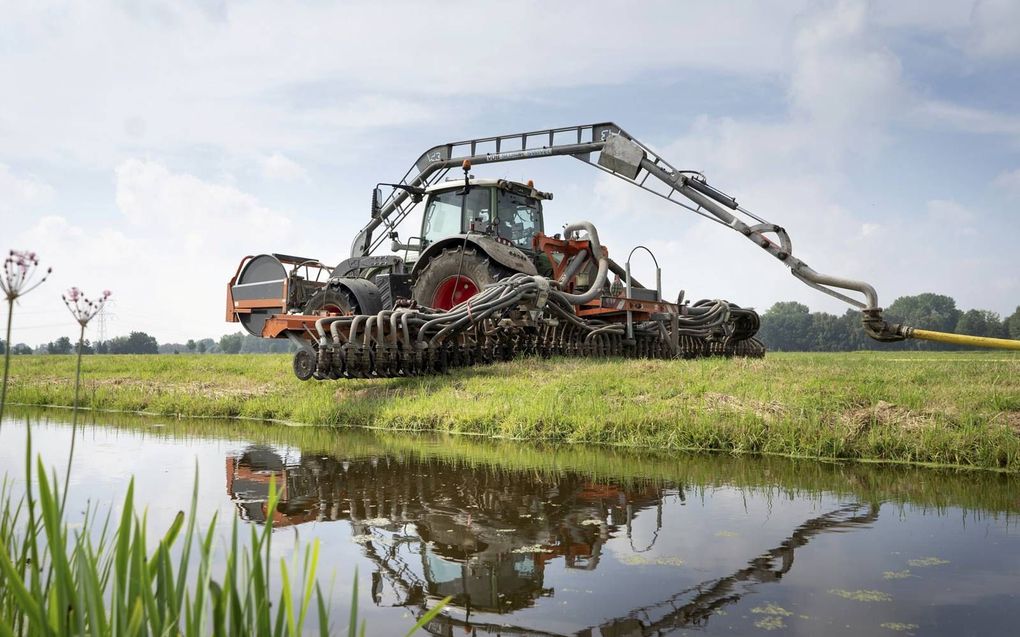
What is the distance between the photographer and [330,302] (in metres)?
11.1

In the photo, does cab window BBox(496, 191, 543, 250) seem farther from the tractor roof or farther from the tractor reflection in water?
the tractor reflection in water

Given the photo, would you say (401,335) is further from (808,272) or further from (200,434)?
(808,272)

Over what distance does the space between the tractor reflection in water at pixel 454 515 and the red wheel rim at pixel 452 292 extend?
5.16 m

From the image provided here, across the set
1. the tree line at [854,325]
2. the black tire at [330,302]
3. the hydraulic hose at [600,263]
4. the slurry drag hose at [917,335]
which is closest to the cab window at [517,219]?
the hydraulic hose at [600,263]

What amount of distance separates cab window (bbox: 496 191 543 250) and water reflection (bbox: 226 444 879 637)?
6063 millimetres

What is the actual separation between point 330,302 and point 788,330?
4543cm

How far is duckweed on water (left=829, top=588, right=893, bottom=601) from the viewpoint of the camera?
291cm

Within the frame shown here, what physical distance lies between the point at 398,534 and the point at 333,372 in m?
5.53

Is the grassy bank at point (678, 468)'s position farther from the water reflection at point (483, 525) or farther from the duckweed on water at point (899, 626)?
the duckweed on water at point (899, 626)

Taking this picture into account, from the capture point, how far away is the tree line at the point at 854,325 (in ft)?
151

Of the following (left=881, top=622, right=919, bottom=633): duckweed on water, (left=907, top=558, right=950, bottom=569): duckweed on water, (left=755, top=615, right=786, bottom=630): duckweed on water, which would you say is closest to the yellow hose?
(left=907, top=558, right=950, bottom=569): duckweed on water

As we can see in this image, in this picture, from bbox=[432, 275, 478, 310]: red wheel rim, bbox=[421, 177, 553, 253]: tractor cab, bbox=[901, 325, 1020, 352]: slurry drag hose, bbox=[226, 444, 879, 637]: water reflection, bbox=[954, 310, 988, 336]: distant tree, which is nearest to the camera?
bbox=[226, 444, 879, 637]: water reflection

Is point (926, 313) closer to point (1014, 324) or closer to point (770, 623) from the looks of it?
point (1014, 324)

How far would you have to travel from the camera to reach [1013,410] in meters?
5.89
